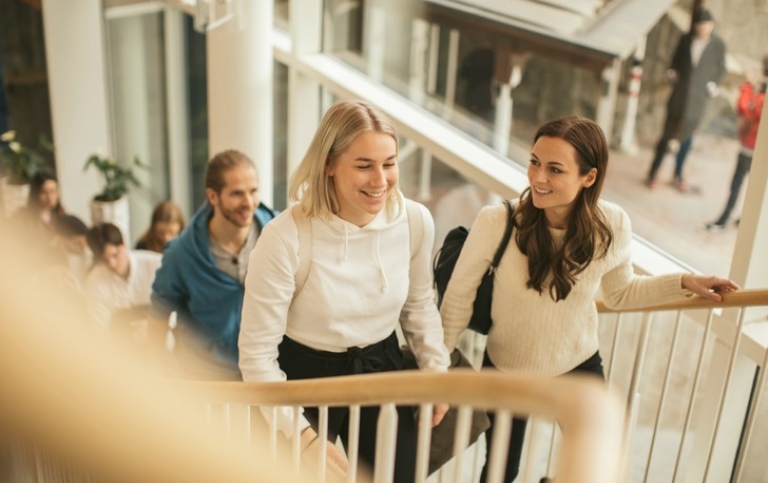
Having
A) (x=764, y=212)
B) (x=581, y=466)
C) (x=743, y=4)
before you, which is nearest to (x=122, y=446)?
(x=581, y=466)

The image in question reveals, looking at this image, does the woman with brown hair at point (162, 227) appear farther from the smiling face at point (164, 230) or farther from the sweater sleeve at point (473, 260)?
the sweater sleeve at point (473, 260)

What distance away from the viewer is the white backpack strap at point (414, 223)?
2402 millimetres

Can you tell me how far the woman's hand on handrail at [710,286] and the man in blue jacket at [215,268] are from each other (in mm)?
1636

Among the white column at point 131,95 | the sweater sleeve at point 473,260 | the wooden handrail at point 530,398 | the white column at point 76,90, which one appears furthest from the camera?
the white column at point 131,95

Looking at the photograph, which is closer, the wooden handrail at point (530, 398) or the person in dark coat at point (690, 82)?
the wooden handrail at point (530, 398)

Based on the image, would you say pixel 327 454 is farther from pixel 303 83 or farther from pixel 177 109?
pixel 177 109

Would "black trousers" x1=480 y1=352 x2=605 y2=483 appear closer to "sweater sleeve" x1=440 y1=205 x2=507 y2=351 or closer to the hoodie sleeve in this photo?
"sweater sleeve" x1=440 y1=205 x2=507 y2=351

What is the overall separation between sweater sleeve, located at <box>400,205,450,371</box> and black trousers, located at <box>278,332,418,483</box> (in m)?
0.10

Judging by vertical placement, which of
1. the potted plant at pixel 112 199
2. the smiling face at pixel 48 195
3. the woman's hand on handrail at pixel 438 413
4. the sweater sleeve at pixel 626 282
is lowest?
the potted plant at pixel 112 199

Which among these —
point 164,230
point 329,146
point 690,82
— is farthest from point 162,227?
point 690,82

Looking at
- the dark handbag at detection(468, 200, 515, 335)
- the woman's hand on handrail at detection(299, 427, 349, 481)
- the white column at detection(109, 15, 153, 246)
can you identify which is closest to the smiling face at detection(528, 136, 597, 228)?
the dark handbag at detection(468, 200, 515, 335)

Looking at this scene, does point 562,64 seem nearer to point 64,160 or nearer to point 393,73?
point 393,73

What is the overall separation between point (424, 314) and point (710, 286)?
33.4 inches

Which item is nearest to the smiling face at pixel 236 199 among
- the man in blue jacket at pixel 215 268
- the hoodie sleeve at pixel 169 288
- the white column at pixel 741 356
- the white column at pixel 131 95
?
the man in blue jacket at pixel 215 268
